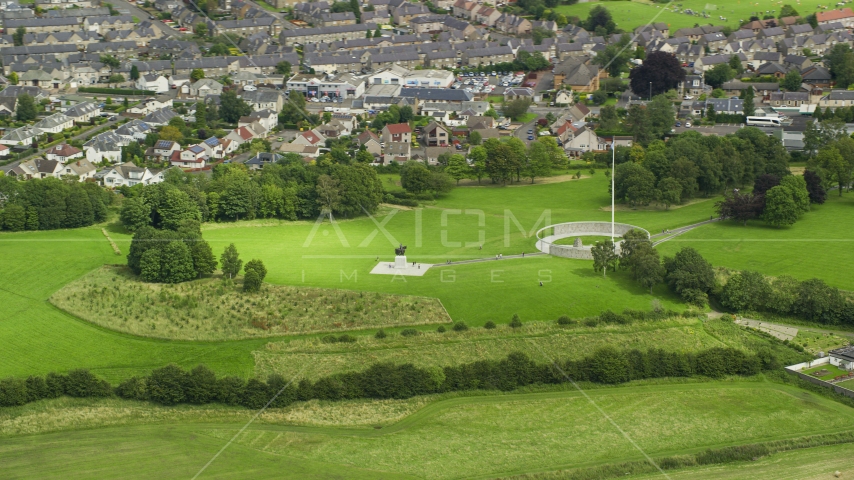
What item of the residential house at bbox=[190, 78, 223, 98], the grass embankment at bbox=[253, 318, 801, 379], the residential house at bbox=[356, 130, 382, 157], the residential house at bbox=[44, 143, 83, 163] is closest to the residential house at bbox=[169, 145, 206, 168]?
the residential house at bbox=[44, 143, 83, 163]

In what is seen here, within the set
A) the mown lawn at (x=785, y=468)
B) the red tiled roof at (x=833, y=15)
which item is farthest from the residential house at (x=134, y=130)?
the red tiled roof at (x=833, y=15)

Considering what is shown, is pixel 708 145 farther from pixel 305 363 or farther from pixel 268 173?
pixel 305 363

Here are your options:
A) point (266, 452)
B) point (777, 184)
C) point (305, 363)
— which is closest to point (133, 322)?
point (305, 363)

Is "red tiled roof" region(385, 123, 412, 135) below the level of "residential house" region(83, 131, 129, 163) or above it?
above

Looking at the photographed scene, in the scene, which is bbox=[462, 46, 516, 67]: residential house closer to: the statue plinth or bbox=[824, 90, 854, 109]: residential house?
bbox=[824, 90, 854, 109]: residential house

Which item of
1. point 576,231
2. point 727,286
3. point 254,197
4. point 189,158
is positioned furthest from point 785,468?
point 189,158

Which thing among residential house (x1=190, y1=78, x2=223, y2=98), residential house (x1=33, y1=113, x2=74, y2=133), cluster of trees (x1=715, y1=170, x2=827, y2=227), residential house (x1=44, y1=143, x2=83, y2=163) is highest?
residential house (x1=190, y1=78, x2=223, y2=98)
